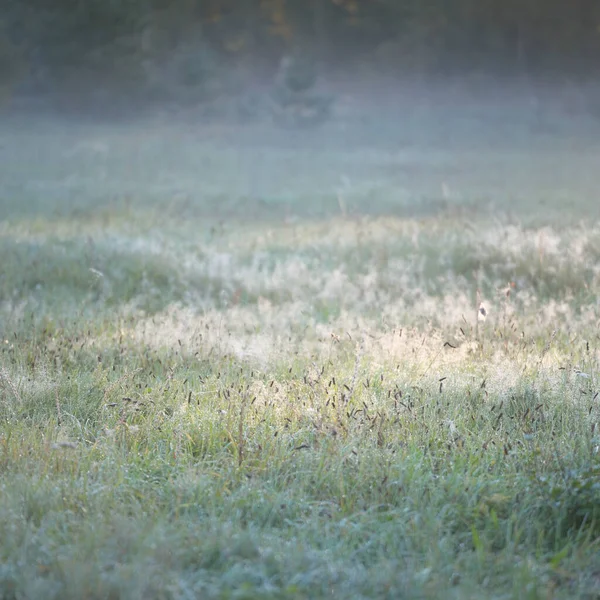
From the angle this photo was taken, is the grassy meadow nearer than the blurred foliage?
Yes

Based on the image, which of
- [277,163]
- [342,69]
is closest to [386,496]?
[277,163]

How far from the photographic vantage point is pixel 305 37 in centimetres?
3847

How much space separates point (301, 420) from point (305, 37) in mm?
37426

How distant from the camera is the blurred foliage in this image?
116 feet

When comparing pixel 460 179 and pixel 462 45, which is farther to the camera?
pixel 462 45

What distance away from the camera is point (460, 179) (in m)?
24.2

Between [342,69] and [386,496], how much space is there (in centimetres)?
3928

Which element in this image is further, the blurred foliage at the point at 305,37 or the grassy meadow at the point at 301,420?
the blurred foliage at the point at 305,37

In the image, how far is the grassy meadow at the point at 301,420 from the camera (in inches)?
111

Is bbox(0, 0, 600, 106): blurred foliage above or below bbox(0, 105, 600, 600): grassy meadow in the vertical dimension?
above

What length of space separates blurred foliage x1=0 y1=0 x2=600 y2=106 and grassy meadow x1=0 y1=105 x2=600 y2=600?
27381mm

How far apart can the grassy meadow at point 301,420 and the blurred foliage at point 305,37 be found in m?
27.4

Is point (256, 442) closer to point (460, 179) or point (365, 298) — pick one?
point (365, 298)

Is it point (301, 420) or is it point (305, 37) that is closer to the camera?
point (301, 420)
